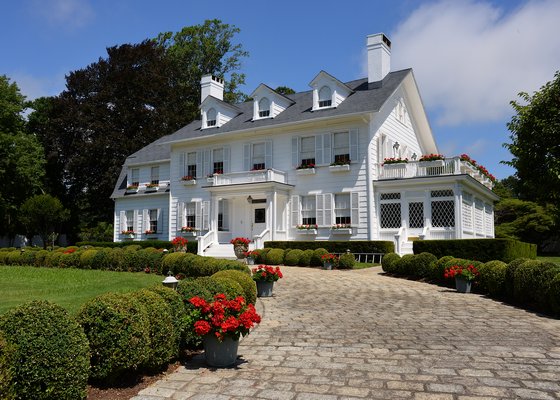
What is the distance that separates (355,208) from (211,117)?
1148 cm

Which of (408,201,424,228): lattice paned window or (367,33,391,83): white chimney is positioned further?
(367,33,391,83): white chimney

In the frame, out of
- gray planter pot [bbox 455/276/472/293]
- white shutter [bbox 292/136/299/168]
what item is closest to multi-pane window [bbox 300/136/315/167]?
white shutter [bbox 292/136/299/168]

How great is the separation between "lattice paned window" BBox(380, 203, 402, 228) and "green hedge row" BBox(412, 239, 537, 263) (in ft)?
16.2

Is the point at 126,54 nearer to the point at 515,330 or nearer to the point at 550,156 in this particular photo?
the point at 550,156

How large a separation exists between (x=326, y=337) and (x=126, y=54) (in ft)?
127

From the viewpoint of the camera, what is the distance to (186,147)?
29.6 meters

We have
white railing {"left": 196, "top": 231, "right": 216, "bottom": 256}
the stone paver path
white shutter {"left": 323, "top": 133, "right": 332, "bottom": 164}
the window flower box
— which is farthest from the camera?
white railing {"left": 196, "top": 231, "right": 216, "bottom": 256}

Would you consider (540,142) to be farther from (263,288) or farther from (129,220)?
(129,220)

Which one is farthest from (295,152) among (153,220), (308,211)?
(153,220)

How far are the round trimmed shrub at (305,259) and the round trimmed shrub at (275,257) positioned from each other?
924mm

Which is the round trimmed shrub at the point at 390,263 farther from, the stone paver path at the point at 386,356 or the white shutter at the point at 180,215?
the white shutter at the point at 180,215

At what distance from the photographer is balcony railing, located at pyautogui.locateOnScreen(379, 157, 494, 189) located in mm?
22298

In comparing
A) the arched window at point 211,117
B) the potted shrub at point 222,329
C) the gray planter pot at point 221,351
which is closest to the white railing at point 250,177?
the arched window at point 211,117

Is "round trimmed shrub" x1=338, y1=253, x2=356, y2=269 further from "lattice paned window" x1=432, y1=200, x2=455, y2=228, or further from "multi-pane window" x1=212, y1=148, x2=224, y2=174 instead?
"multi-pane window" x1=212, y1=148, x2=224, y2=174
